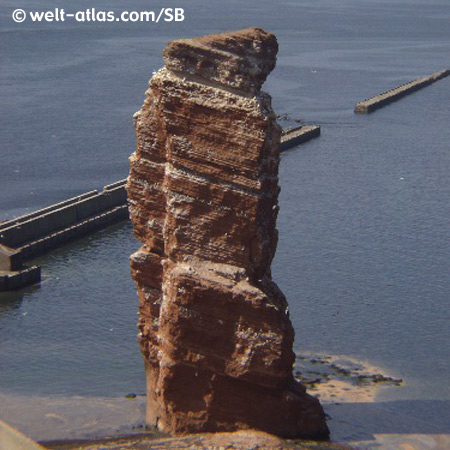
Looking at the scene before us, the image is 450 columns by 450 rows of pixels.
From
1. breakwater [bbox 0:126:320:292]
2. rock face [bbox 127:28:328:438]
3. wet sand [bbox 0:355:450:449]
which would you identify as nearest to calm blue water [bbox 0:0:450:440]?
breakwater [bbox 0:126:320:292]

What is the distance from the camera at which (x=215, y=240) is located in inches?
1346

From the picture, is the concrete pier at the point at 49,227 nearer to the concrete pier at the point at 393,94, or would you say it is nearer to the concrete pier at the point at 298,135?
the concrete pier at the point at 298,135

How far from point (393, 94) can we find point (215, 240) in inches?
3880

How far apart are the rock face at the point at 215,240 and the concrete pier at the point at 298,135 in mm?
63159

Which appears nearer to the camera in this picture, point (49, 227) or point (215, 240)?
point (215, 240)

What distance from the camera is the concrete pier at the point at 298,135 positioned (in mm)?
99812

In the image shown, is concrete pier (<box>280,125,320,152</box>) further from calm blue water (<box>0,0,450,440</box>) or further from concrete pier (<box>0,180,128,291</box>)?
concrete pier (<box>0,180,128,291</box>)

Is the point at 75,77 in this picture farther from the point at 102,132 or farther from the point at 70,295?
the point at 70,295

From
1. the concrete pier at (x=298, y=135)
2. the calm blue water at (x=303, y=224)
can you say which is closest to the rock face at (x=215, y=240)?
the calm blue water at (x=303, y=224)

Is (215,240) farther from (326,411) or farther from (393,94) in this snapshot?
(393,94)

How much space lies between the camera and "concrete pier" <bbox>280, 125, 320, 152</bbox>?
9981cm

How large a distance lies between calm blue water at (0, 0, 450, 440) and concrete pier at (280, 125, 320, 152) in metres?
1.05

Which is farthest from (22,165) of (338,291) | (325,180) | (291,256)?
(338,291)

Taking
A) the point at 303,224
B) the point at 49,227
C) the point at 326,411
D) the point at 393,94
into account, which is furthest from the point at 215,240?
the point at 393,94
